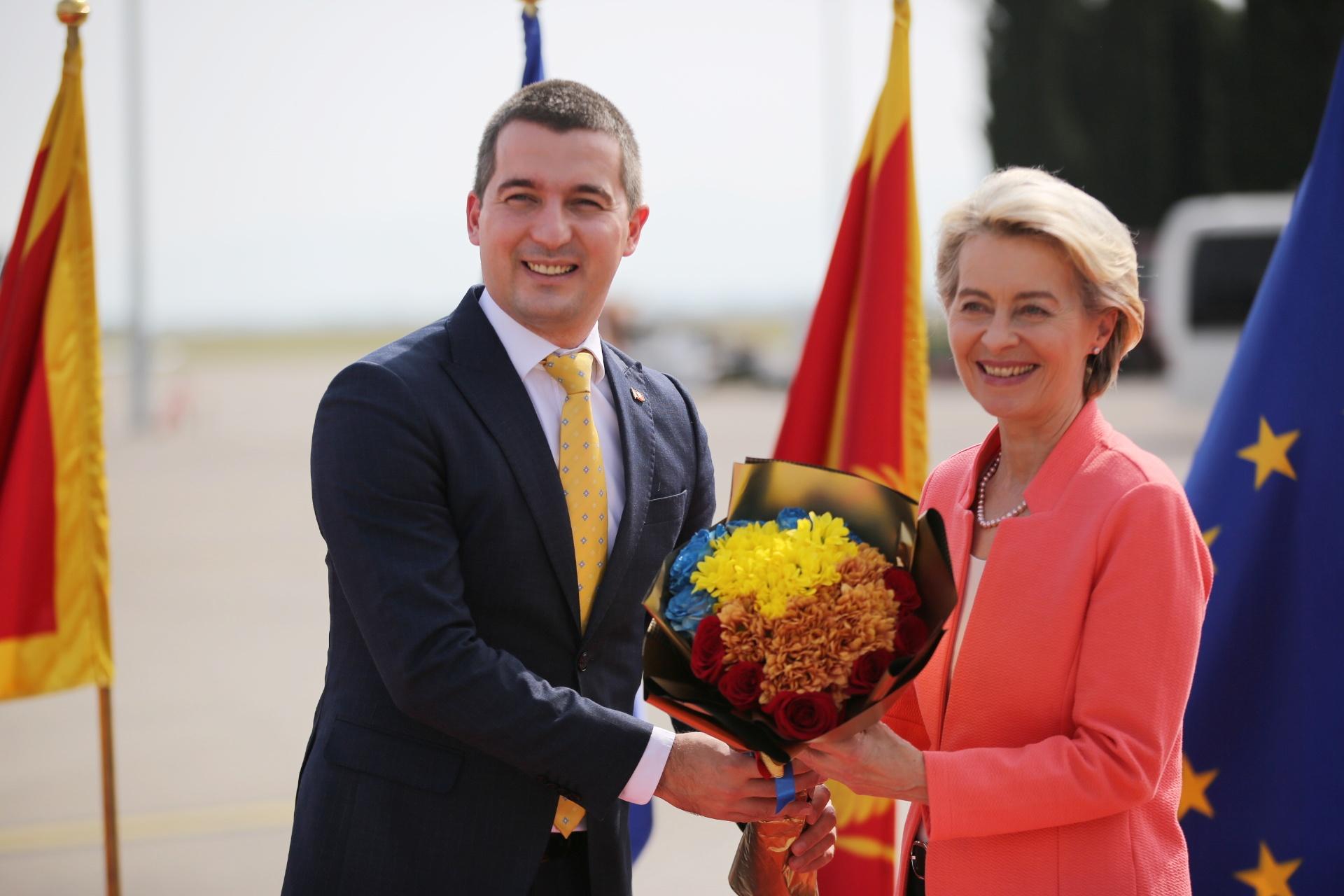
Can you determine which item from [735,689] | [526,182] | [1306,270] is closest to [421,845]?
[735,689]

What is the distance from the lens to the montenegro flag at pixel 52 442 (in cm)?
354

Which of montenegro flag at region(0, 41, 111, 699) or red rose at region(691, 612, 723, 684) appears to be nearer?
red rose at region(691, 612, 723, 684)

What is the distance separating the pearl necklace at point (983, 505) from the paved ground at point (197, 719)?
2909 mm

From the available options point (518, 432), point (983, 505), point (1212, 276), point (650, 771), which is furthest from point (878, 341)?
point (1212, 276)

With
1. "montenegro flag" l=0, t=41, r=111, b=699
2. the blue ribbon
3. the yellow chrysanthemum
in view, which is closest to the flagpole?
"montenegro flag" l=0, t=41, r=111, b=699

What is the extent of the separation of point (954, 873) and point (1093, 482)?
2.22 feet

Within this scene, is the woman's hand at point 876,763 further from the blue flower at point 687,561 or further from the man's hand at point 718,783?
the blue flower at point 687,561

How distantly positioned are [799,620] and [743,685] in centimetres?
13

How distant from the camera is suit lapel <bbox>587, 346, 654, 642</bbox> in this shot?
2.25 metres

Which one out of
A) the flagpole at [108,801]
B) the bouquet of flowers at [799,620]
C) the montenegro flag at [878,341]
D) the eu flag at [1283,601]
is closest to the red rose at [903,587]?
the bouquet of flowers at [799,620]

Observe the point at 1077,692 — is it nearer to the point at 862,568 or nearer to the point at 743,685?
the point at 862,568

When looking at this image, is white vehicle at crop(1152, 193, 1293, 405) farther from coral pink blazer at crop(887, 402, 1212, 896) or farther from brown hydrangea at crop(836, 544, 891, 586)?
brown hydrangea at crop(836, 544, 891, 586)

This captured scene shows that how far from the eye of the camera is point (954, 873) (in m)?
2.09

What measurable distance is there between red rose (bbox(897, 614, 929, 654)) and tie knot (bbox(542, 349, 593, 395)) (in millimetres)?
758
